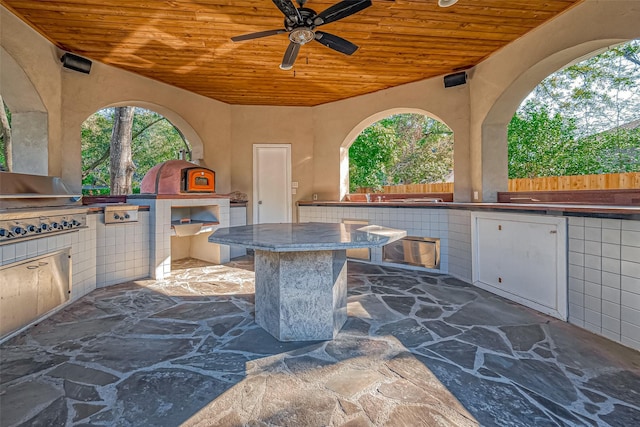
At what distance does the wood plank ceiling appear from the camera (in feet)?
9.13

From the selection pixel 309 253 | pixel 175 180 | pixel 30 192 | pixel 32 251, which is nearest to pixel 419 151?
pixel 175 180

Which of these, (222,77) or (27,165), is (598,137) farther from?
(27,165)

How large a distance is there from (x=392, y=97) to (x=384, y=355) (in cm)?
414

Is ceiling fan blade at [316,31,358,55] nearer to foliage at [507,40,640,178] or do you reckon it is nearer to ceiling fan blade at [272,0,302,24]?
ceiling fan blade at [272,0,302,24]

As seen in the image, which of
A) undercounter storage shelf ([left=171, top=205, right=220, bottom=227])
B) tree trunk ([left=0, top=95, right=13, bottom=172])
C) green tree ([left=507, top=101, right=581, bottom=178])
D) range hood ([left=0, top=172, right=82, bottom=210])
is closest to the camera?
range hood ([left=0, top=172, right=82, bottom=210])

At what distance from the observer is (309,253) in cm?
207

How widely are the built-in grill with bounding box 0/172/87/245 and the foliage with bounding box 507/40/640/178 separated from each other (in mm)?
8419

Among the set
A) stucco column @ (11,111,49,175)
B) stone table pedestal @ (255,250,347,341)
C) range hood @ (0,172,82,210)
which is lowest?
stone table pedestal @ (255,250,347,341)

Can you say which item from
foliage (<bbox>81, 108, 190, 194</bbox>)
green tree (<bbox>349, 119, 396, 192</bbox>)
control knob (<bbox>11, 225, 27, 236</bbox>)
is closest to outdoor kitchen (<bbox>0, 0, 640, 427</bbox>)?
control knob (<bbox>11, 225, 27, 236</bbox>)

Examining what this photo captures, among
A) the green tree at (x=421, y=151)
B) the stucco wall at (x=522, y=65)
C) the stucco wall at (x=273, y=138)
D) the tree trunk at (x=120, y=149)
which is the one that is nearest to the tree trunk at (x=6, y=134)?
the tree trunk at (x=120, y=149)

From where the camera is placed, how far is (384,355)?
1.90 metres

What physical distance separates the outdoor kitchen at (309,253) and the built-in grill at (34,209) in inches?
0.7

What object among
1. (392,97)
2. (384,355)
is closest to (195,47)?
(392,97)

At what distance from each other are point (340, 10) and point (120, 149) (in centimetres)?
687
